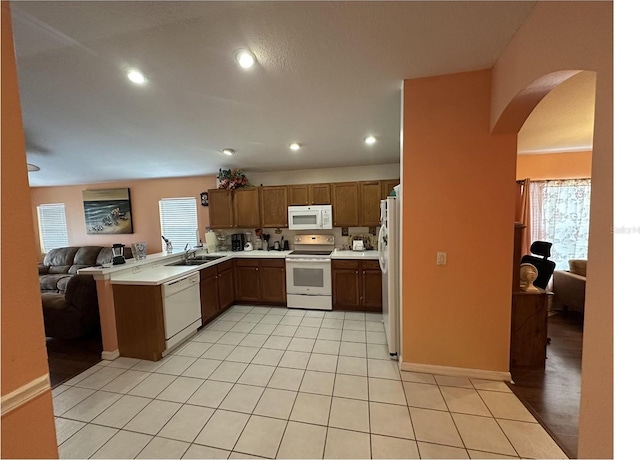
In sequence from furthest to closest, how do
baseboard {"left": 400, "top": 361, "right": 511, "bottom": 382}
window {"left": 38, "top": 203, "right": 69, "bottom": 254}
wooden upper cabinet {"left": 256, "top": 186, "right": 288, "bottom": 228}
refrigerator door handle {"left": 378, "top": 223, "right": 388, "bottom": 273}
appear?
window {"left": 38, "top": 203, "right": 69, "bottom": 254}
wooden upper cabinet {"left": 256, "top": 186, "right": 288, "bottom": 228}
refrigerator door handle {"left": 378, "top": 223, "right": 388, "bottom": 273}
baseboard {"left": 400, "top": 361, "right": 511, "bottom": 382}

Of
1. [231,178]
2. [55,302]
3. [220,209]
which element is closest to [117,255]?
[55,302]

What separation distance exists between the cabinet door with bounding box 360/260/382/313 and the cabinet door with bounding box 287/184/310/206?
152 cm

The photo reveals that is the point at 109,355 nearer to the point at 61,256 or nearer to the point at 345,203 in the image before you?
the point at 345,203

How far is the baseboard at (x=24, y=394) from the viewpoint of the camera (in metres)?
0.78

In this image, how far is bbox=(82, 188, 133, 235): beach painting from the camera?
5457 millimetres

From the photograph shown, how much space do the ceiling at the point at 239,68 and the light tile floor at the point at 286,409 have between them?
2676 mm

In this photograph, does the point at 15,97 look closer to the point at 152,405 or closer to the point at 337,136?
the point at 152,405

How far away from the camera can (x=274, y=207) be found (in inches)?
177

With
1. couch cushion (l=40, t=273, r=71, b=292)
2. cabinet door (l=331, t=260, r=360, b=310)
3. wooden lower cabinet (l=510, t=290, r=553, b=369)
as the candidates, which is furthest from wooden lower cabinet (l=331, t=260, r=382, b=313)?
couch cushion (l=40, t=273, r=71, b=292)

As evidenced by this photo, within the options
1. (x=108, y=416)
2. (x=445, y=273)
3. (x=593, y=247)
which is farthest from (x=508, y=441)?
(x=108, y=416)

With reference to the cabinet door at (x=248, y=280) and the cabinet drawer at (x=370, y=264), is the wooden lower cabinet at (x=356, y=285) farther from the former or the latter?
the cabinet door at (x=248, y=280)

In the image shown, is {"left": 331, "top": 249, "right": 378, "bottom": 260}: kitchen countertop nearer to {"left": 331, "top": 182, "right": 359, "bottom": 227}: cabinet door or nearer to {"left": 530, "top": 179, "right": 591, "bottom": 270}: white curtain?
{"left": 331, "top": 182, "right": 359, "bottom": 227}: cabinet door

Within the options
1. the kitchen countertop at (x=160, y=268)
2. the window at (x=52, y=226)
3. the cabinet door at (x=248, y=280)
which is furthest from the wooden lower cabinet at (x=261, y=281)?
the window at (x=52, y=226)

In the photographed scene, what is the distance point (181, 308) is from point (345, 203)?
112 inches
